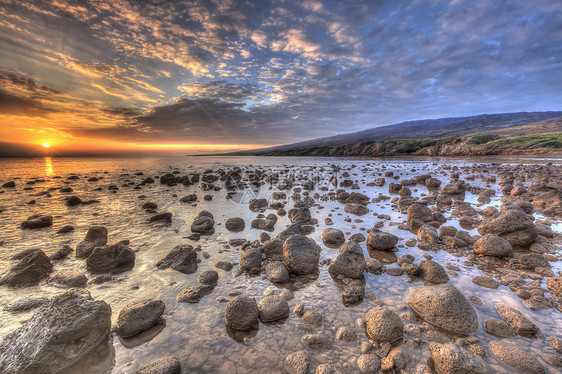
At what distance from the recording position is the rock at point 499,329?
3.79 meters

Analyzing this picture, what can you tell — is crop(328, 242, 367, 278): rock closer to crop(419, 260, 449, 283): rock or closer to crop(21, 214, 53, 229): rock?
crop(419, 260, 449, 283): rock

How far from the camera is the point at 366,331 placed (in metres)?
3.97

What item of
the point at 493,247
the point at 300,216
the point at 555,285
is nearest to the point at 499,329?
the point at 555,285

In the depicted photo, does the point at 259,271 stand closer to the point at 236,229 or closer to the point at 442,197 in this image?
the point at 236,229

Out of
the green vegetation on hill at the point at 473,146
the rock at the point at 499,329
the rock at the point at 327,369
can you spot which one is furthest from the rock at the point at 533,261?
the green vegetation on hill at the point at 473,146

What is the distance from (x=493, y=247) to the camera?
641cm

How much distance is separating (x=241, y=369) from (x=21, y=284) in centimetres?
652

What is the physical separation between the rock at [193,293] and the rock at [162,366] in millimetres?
1553

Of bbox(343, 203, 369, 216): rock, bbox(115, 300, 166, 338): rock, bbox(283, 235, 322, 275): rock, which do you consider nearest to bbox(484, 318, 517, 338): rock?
bbox(283, 235, 322, 275): rock

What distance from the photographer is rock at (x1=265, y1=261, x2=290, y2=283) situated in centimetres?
565

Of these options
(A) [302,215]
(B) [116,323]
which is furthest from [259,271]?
(A) [302,215]

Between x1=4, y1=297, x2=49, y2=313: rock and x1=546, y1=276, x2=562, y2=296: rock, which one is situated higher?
x1=4, y1=297, x2=49, y2=313: rock

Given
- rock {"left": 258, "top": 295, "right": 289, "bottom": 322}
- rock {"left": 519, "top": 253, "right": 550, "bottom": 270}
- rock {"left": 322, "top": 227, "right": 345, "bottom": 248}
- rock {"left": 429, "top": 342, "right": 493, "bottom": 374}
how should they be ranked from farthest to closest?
rock {"left": 322, "top": 227, "right": 345, "bottom": 248} < rock {"left": 519, "top": 253, "right": 550, "bottom": 270} < rock {"left": 258, "top": 295, "right": 289, "bottom": 322} < rock {"left": 429, "top": 342, "right": 493, "bottom": 374}

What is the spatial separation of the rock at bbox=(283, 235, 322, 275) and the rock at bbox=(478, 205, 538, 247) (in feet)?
21.6
